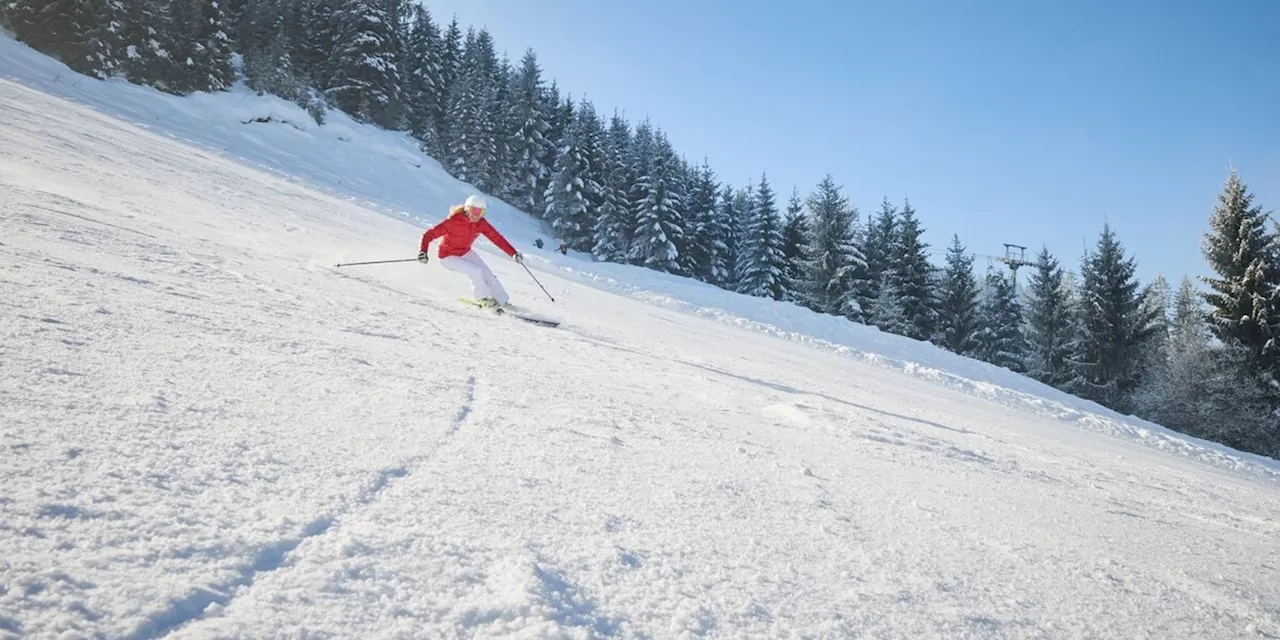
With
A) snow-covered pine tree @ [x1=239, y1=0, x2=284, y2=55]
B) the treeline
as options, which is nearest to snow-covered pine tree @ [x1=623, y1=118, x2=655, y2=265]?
the treeline

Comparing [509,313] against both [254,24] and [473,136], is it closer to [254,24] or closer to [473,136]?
[473,136]

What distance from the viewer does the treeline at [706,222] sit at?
840 inches

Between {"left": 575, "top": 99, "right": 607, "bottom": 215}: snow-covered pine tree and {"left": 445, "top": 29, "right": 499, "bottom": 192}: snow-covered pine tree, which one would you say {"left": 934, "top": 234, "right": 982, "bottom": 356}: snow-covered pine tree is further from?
{"left": 445, "top": 29, "right": 499, "bottom": 192}: snow-covered pine tree

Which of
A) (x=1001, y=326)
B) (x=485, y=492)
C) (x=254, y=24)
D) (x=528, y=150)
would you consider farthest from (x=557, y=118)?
(x=485, y=492)

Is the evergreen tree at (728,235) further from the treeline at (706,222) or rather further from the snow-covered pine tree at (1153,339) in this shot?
the snow-covered pine tree at (1153,339)

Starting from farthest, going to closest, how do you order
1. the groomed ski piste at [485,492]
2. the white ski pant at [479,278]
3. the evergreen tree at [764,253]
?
1. the evergreen tree at [764,253]
2. the white ski pant at [479,278]
3. the groomed ski piste at [485,492]

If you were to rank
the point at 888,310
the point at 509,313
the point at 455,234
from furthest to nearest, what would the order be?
the point at 888,310
the point at 455,234
the point at 509,313

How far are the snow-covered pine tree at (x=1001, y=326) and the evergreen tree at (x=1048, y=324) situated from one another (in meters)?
2.50

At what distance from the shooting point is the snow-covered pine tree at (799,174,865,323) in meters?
35.9

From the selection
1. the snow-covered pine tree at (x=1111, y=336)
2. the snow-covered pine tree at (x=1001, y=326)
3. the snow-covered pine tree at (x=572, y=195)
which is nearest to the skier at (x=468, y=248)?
the snow-covered pine tree at (x=1111, y=336)

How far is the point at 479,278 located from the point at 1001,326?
40.6 metres

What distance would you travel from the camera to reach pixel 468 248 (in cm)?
825

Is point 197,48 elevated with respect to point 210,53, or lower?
lower

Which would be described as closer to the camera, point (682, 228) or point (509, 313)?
point (509, 313)
